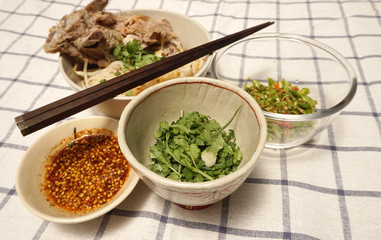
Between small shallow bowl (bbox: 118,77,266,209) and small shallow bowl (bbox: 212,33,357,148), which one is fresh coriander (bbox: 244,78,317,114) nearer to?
small shallow bowl (bbox: 212,33,357,148)

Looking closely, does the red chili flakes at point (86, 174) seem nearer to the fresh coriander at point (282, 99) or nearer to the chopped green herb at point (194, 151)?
the chopped green herb at point (194, 151)

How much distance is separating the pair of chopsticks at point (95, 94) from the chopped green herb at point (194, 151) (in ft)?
0.89

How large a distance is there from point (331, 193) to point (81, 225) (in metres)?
1.28

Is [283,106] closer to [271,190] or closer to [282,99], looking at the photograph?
[282,99]

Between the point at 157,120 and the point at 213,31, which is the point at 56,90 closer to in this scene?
the point at 157,120

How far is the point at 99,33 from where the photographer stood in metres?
1.65

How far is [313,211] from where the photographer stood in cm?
130

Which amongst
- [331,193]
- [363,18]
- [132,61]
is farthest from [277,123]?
[363,18]

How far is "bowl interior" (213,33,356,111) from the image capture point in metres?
1.71

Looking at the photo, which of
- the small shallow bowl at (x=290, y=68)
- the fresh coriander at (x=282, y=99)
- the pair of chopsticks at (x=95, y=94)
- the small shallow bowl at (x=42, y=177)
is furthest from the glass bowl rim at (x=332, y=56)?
the small shallow bowl at (x=42, y=177)

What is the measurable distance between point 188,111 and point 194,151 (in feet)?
1.00

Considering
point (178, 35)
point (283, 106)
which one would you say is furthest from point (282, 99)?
point (178, 35)

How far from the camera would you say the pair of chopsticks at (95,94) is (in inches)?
41.1

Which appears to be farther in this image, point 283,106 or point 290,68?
point 290,68
